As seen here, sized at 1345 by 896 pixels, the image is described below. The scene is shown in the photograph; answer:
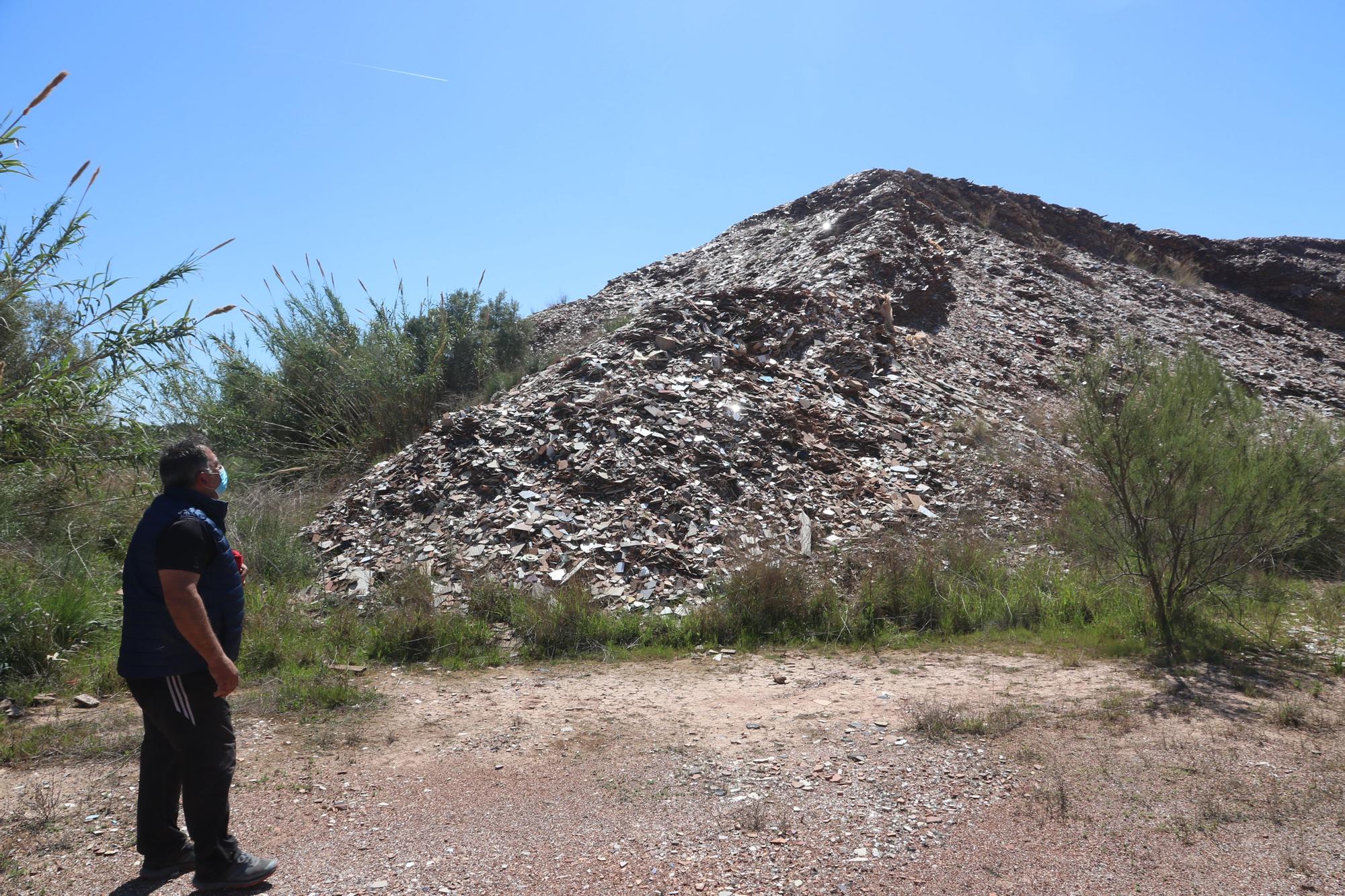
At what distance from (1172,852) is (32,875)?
433cm

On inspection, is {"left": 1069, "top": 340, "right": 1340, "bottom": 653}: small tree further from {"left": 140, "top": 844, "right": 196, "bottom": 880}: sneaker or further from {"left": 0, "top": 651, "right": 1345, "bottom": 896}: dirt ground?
{"left": 140, "top": 844, "right": 196, "bottom": 880}: sneaker

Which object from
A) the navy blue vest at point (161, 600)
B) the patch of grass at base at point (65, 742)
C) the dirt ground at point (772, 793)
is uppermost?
the navy blue vest at point (161, 600)

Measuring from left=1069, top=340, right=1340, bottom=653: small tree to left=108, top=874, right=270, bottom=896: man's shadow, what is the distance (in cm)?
585

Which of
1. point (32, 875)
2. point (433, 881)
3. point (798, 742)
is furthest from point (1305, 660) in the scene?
point (32, 875)

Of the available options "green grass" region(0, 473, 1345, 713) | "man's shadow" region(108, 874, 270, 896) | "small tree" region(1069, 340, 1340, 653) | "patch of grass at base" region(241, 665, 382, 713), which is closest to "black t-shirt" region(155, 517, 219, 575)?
"man's shadow" region(108, 874, 270, 896)

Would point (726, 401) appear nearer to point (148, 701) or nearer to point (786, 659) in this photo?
point (786, 659)

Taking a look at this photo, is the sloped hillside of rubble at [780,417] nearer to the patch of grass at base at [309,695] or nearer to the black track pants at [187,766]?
the patch of grass at base at [309,695]

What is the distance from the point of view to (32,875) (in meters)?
3.16

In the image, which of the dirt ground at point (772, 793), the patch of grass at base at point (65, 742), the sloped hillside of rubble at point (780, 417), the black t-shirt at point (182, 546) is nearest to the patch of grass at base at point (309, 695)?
the dirt ground at point (772, 793)

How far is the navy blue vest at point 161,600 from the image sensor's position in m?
2.93

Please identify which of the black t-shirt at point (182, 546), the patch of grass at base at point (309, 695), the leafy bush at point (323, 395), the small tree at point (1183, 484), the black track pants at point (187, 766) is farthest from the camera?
the leafy bush at point (323, 395)

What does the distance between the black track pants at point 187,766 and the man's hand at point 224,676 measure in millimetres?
84

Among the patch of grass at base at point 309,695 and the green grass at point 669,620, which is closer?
the patch of grass at base at point 309,695

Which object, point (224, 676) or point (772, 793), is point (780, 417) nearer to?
point (772, 793)
